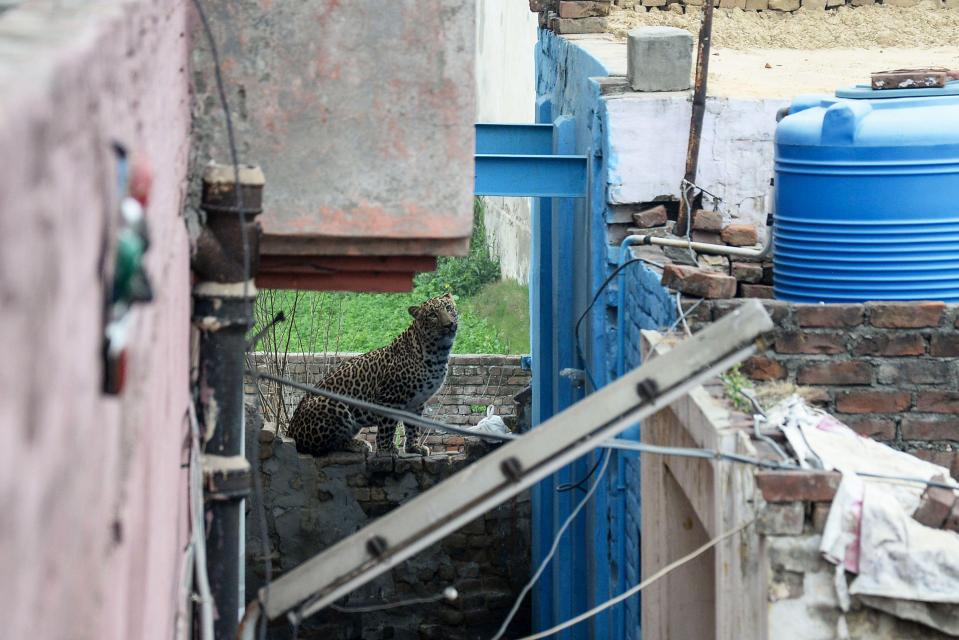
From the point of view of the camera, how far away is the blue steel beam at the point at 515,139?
889 centimetres

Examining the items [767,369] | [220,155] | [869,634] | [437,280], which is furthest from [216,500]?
[437,280]

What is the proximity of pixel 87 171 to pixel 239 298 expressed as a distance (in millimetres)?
1916

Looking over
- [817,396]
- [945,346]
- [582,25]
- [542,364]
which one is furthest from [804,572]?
[582,25]

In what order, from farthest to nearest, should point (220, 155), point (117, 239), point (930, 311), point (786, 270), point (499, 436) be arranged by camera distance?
1. point (786, 270)
2. point (930, 311)
3. point (499, 436)
4. point (220, 155)
5. point (117, 239)

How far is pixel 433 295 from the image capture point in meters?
18.1

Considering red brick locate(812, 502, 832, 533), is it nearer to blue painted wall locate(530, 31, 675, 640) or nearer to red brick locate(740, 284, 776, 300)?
blue painted wall locate(530, 31, 675, 640)

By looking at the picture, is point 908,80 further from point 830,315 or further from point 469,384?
point 469,384

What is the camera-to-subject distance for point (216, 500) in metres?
3.25

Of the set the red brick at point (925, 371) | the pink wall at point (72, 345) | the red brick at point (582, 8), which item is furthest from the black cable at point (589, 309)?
the pink wall at point (72, 345)

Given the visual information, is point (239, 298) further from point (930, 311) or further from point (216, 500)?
point (930, 311)

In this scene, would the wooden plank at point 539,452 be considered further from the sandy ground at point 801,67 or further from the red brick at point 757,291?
the sandy ground at point 801,67

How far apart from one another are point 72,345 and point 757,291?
4.65m

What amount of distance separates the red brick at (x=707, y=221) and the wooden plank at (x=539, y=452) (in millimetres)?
3316

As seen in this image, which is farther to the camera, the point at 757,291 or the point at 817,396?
the point at 757,291
